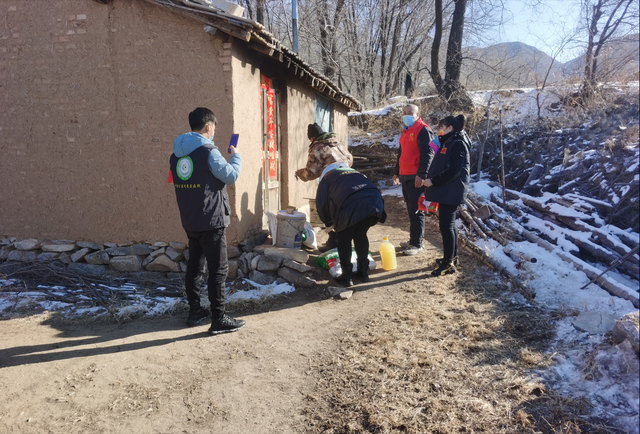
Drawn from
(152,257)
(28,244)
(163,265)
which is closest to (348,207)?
(163,265)

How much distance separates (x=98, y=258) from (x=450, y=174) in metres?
4.70

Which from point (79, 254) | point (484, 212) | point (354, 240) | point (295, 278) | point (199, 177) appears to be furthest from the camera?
point (484, 212)

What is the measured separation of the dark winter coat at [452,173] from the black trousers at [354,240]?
0.84 metres

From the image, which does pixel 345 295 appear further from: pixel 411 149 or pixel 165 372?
pixel 411 149

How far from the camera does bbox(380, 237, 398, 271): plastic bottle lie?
5477 millimetres

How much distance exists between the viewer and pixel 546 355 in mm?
3041

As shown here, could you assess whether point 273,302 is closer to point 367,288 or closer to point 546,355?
point 367,288

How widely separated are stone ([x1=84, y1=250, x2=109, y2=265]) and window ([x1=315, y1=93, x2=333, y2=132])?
498cm

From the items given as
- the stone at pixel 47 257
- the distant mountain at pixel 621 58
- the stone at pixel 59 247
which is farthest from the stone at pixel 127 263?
the distant mountain at pixel 621 58

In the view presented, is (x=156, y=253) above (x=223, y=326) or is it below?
above

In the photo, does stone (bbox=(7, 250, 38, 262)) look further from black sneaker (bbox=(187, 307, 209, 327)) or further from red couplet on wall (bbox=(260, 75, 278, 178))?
red couplet on wall (bbox=(260, 75, 278, 178))

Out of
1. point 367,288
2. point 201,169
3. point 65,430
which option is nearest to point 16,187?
point 201,169

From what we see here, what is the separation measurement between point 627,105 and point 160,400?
3271mm

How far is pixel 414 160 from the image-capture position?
582cm
